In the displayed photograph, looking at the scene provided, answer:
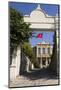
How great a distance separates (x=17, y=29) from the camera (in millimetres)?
3117

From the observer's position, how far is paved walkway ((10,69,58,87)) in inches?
123

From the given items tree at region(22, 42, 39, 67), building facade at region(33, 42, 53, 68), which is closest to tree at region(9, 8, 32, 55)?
tree at region(22, 42, 39, 67)

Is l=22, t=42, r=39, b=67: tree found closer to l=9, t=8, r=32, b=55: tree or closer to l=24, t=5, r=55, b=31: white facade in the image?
l=9, t=8, r=32, b=55: tree

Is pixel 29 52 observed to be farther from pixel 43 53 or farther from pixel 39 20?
pixel 39 20

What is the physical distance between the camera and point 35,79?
10.4 feet

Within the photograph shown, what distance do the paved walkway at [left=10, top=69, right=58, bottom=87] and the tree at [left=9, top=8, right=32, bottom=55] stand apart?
0.32 meters

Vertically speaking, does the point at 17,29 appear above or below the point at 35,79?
above

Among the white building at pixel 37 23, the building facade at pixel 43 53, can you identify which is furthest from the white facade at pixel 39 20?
the building facade at pixel 43 53

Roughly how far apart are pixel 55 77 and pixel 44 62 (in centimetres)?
22

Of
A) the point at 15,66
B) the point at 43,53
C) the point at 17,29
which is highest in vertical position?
the point at 17,29

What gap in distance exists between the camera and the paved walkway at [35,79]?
3129mm

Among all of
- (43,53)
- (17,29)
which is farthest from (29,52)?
(17,29)

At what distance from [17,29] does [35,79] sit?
585mm

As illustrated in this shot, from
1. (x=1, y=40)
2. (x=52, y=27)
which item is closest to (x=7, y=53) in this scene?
(x=1, y=40)
